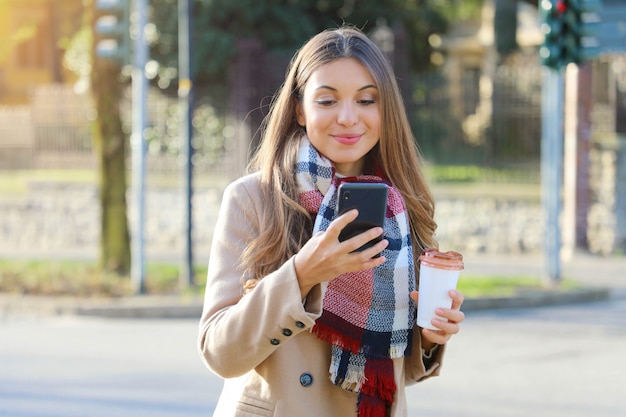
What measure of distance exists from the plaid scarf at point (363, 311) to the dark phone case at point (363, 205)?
0.22 metres

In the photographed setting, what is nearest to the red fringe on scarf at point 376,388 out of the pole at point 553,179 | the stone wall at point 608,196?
the pole at point 553,179

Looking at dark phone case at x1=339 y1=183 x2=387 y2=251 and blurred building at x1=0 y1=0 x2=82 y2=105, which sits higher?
blurred building at x1=0 y1=0 x2=82 y2=105

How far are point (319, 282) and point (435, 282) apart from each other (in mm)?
319

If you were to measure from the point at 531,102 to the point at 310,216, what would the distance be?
617 inches

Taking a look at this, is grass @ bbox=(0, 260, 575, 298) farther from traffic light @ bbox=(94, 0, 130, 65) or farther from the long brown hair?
the long brown hair

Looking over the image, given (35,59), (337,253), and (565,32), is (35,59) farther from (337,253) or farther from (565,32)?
(337,253)

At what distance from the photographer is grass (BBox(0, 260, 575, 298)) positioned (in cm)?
1220

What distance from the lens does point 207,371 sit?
821 centimetres

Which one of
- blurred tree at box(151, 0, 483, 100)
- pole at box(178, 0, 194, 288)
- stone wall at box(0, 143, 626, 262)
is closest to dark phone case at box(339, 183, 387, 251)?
pole at box(178, 0, 194, 288)

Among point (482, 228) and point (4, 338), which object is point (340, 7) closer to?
Answer: point (482, 228)

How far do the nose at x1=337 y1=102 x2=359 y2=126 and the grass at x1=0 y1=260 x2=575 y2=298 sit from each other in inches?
368

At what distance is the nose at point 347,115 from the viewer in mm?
2607

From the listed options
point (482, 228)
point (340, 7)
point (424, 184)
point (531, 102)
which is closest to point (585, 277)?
point (482, 228)

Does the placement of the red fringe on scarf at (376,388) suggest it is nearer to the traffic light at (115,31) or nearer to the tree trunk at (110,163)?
the traffic light at (115,31)
